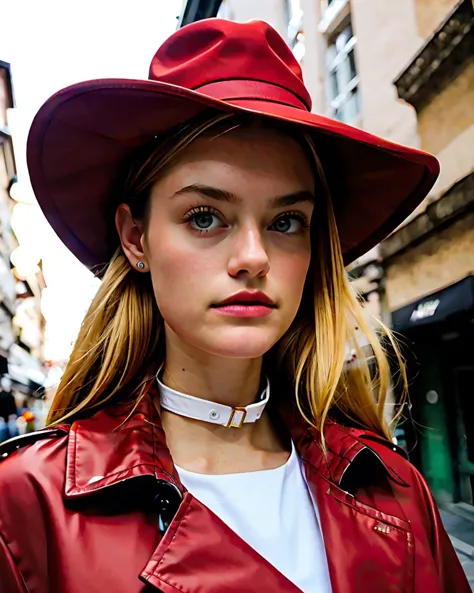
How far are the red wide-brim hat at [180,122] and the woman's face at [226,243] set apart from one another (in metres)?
0.06

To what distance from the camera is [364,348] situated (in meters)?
1.05

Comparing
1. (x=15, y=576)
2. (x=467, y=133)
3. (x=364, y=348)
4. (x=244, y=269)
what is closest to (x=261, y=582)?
(x=15, y=576)

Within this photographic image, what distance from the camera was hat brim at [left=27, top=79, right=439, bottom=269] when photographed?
0.64m

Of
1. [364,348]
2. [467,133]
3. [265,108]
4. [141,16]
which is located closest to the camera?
[265,108]

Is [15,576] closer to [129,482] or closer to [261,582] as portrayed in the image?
[129,482]

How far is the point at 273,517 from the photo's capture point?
709mm

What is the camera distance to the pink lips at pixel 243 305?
66 centimetres

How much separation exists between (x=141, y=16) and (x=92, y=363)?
3.36 ft

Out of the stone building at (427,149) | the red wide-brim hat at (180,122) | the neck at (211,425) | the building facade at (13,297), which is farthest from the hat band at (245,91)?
the building facade at (13,297)

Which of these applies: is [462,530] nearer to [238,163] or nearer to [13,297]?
[238,163]

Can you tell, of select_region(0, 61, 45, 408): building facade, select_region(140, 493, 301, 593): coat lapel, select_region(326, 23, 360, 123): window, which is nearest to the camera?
select_region(140, 493, 301, 593): coat lapel

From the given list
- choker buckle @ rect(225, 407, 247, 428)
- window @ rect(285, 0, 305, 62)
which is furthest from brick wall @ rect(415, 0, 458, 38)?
choker buckle @ rect(225, 407, 247, 428)

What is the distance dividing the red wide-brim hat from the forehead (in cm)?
4

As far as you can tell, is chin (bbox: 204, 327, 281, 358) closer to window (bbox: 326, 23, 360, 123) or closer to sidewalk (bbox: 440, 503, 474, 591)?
sidewalk (bbox: 440, 503, 474, 591)
